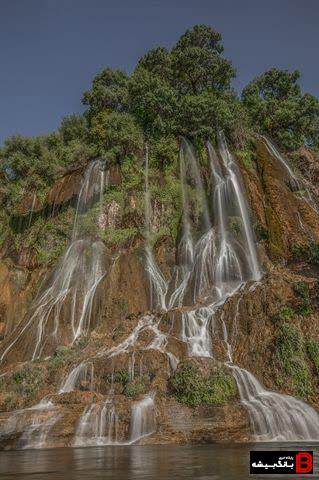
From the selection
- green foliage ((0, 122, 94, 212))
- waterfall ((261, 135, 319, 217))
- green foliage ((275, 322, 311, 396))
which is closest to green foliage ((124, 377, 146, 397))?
green foliage ((275, 322, 311, 396))

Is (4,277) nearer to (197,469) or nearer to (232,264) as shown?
(232,264)

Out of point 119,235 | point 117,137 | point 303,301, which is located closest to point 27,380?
point 303,301

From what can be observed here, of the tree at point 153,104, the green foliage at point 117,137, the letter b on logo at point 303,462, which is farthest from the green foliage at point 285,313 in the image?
the tree at point 153,104

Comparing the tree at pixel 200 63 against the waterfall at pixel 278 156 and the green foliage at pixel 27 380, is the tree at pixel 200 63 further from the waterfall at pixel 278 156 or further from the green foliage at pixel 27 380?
the green foliage at pixel 27 380

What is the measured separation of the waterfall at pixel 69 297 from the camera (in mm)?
23997

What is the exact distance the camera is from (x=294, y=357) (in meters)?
19.0

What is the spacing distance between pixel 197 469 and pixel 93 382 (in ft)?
35.5

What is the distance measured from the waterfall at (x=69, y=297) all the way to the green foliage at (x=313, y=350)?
10613 mm

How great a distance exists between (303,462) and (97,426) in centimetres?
1023

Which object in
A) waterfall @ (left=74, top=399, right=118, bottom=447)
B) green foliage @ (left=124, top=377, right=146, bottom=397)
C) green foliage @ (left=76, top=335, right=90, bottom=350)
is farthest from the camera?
green foliage @ (left=76, top=335, right=90, bottom=350)

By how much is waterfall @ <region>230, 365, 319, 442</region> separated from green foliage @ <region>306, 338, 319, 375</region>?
2687 millimetres

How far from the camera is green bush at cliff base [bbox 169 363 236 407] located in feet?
53.9

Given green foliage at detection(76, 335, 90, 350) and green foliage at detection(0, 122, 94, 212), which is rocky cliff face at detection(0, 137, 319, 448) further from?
green foliage at detection(0, 122, 94, 212)

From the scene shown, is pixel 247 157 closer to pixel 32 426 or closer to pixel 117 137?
pixel 117 137
